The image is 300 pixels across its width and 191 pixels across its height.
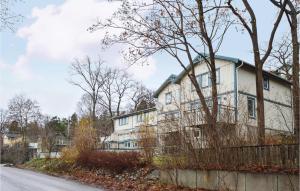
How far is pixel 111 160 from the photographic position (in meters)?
26.1

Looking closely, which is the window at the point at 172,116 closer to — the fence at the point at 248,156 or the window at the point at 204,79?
the fence at the point at 248,156

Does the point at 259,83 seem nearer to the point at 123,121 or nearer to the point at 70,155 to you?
the point at 70,155

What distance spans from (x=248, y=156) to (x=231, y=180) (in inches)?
42.6

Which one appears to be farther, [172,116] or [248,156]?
[172,116]

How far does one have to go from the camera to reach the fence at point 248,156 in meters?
13.1

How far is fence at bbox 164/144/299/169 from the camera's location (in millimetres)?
13078

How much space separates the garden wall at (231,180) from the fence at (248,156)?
16.0 inches

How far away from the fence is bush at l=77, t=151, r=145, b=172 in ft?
20.8

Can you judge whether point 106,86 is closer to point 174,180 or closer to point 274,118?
point 274,118

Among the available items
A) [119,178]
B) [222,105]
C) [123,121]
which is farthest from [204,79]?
[123,121]

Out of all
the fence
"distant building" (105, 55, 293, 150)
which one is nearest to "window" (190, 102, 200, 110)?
"distant building" (105, 55, 293, 150)

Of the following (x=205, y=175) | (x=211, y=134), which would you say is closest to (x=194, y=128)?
(x=211, y=134)

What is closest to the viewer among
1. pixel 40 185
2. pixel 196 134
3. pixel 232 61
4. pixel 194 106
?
pixel 196 134

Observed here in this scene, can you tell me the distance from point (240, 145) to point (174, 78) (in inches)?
1110
